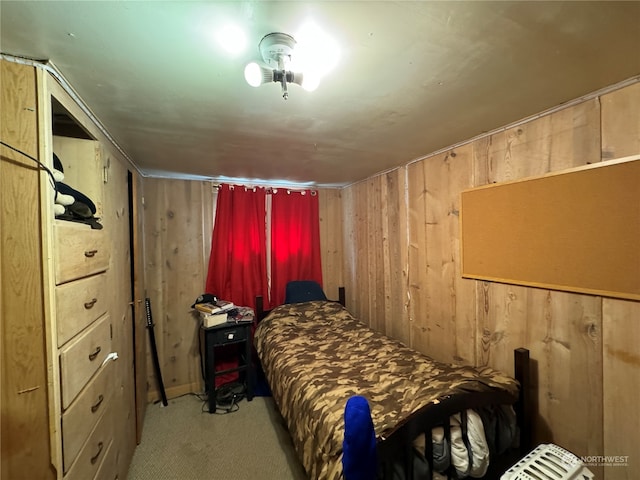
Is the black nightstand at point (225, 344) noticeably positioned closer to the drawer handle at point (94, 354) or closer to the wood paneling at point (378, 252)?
the drawer handle at point (94, 354)

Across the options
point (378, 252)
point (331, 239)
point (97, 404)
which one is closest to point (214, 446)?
point (97, 404)

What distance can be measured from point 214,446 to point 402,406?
65.3 inches

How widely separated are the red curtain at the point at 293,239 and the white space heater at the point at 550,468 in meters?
2.56

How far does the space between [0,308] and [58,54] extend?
0.89 m

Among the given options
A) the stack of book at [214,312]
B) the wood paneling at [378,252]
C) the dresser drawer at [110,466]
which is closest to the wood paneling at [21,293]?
the dresser drawer at [110,466]

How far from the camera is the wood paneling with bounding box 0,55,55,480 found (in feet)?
2.83

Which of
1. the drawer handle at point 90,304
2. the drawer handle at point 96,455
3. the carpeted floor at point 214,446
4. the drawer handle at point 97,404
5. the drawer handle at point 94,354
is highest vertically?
the drawer handle at point 90,304

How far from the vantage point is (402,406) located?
1.39 m

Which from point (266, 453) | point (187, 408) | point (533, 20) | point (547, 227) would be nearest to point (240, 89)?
point (533, 20)

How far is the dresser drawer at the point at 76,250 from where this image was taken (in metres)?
0.99

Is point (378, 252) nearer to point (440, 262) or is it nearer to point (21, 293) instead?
point (440, 262)

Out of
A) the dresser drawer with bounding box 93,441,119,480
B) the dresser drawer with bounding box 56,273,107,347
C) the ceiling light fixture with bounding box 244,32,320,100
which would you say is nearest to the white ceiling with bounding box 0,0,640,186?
the ceiling light fixture with bounding box 244,32,320,100

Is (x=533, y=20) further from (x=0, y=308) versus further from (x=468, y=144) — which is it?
(x=0, y=308)

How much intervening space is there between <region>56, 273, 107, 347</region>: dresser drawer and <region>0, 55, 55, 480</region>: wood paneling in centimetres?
7
